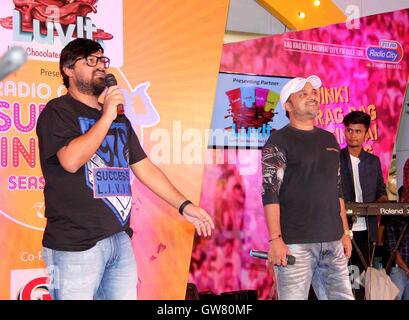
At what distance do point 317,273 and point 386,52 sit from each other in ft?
8.30

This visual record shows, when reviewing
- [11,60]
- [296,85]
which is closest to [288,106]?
[296,85]

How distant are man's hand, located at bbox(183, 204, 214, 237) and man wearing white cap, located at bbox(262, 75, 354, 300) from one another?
63 centimetres

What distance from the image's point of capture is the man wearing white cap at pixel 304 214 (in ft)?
10.1

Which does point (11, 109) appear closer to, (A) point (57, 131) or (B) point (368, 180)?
(A) point (57, 131)

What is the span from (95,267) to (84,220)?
0.19 m

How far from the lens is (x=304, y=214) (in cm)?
315

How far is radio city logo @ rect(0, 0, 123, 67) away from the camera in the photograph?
3.62 m

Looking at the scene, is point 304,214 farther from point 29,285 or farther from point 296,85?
point 29,285

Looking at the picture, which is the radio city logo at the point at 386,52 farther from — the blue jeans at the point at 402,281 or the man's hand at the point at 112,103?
the man's hand at the point at 112,103

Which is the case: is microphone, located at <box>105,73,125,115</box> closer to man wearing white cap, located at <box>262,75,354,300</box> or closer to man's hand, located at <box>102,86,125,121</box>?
man's hand, located at <box>102,86,125,121</box>

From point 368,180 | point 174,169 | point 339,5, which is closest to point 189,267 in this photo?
point 174,169

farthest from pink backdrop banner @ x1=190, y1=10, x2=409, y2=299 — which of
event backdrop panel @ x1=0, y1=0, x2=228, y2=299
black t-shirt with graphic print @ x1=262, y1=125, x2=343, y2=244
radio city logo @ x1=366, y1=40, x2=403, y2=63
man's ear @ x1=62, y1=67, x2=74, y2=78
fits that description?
man's ear @ x1=62, y1=67, x2=74, y2=78

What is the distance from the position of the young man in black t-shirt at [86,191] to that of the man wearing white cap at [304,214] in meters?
0.65

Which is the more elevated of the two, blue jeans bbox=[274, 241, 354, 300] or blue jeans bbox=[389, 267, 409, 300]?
blue jeans bbox=[274, 241, 354, 300]
